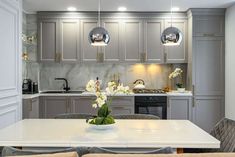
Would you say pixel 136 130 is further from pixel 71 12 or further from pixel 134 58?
pixel 71 12

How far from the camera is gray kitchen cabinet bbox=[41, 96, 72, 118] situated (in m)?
5.50

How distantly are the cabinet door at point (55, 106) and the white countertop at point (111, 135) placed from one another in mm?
2586

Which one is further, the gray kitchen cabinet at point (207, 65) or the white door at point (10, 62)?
the gray kitchen cabinet at point (207, 65)

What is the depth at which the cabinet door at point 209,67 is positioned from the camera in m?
5.50

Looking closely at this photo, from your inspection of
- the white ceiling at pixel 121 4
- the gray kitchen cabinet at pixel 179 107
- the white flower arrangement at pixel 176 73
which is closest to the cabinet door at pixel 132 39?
the white ceiling at pixel 121 4

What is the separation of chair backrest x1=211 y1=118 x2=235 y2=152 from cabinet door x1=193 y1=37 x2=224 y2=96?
2849mm

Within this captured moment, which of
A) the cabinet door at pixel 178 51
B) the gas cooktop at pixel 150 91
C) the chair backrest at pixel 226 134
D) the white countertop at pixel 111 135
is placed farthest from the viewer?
the cabinet door at pixel 178 51

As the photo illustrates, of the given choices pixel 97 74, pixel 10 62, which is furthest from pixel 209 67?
pixel 10 62

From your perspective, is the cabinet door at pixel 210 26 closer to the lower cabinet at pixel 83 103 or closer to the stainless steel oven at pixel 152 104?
the stainless steel oven at pixel 152 104

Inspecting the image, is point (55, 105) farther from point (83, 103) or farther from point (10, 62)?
point (10, 62)

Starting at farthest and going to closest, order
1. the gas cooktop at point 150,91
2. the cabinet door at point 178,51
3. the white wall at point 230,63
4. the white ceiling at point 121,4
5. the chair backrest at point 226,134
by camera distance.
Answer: the cabinet door at point 178,51
the gas cooktop at point 150,91
the white wall at point 230,63
the white ceiling at point 121,4
the chair backrest at point 226,134

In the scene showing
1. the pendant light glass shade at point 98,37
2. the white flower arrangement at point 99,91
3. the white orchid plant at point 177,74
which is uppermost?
the pendant light glass shade at point 98,37

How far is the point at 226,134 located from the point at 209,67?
10.3 feet

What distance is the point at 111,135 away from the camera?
236cm
